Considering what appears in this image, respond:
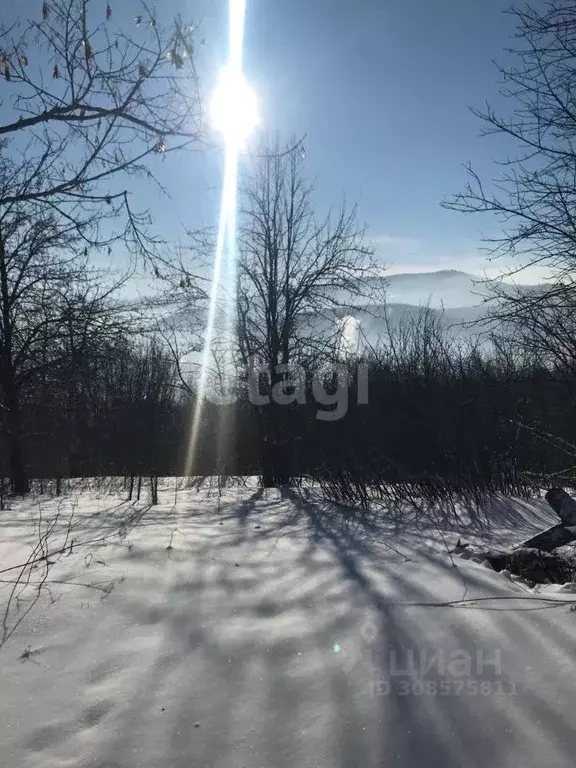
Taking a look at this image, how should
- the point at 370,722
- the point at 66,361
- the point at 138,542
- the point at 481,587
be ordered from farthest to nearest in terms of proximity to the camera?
1. the point at 66,361
2. the point at 138,542
3. the point at 481,587
4. the point at 370,722

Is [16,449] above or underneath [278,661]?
above

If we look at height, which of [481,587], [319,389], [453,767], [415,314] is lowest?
[453,767]

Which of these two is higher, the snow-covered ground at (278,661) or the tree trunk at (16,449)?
the tree trunk at (16,449)

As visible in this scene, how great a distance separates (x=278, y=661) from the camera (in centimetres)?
260

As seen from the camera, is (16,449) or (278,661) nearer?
(278,661)

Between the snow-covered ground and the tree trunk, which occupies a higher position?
the tree trunk

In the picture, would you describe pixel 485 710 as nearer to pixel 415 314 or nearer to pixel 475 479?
pixel 475 479

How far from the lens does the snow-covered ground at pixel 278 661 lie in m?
2.02

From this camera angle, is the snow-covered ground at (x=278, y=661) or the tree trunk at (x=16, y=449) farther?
the tree trunk at (x=16, y=449)

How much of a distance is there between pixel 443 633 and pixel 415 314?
44.7ft

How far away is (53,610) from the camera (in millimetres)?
3158

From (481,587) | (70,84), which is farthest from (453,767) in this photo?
(70,84)

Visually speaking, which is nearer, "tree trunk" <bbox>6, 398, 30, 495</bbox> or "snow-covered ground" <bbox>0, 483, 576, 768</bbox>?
"snow-covered ground" <bbox>0, 483, 576, 768</bbox>

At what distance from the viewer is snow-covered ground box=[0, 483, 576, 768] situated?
2018 mm
